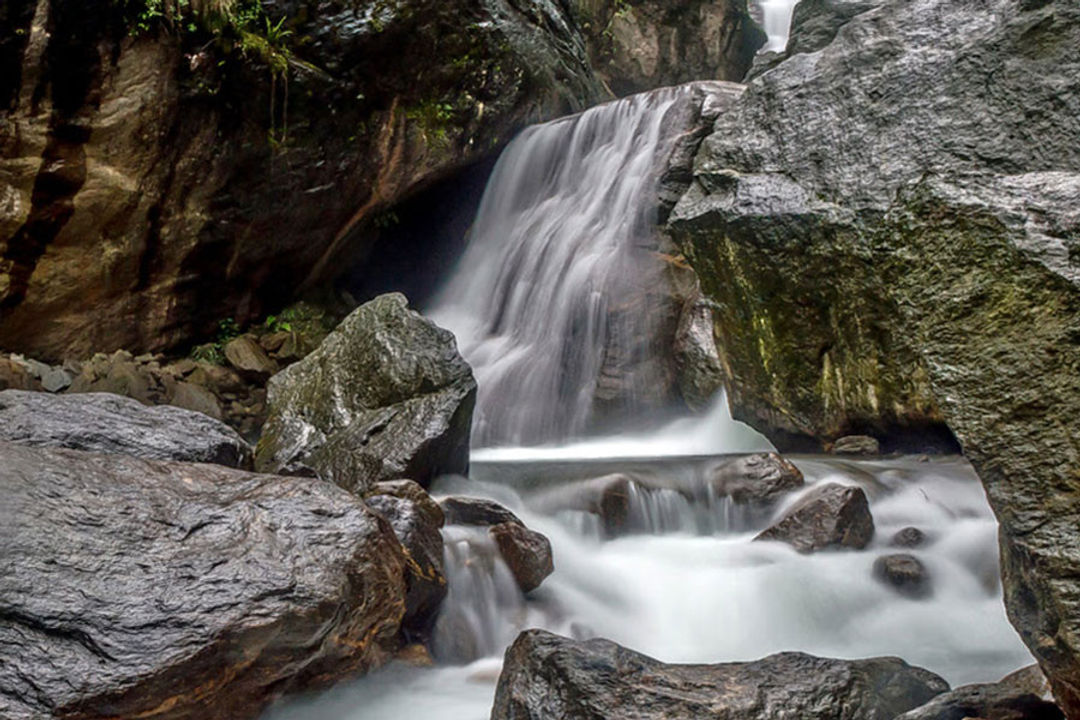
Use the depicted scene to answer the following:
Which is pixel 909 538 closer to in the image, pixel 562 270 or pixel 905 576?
pixel 905 576

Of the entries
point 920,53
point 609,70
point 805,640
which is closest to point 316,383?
point 805,640

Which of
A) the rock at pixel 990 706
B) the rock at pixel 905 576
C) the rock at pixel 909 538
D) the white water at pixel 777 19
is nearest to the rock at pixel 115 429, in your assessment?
the rock at pixel 990 706

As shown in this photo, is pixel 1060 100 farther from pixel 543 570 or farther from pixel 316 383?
pixel 316 383

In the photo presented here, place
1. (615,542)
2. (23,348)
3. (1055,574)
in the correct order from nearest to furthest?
(1055,574)
(615,542)
(23,348)

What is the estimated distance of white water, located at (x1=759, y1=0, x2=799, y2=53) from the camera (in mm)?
19109

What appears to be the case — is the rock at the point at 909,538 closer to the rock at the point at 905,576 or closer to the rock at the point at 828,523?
the rock at the point at 828,523

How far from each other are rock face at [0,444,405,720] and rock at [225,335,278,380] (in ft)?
18.9

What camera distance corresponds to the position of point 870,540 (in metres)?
4.59

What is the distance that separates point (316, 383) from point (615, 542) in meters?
2.89

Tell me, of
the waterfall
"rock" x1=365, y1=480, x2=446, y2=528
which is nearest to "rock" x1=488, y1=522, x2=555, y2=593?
"rock" x1=365, y1=480, x2=446, y2=528

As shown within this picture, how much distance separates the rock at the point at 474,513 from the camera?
14.9 feet

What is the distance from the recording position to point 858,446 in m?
6.19

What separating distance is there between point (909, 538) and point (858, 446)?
→ 171 cm

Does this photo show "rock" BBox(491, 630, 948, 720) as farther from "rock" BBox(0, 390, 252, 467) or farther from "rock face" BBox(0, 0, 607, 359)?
"rock face" BBox(0, 0, 607, 359)
